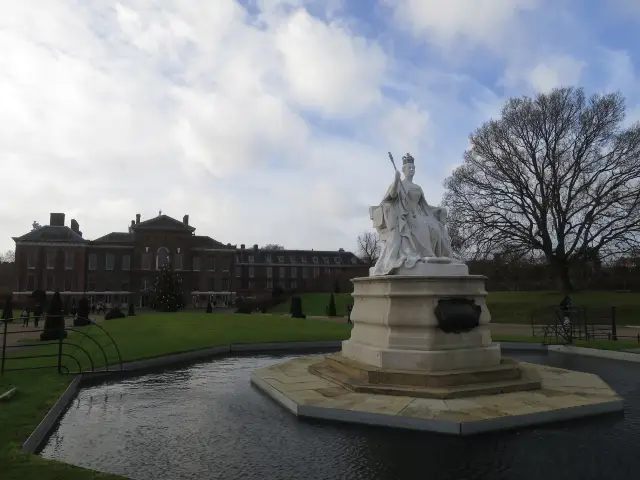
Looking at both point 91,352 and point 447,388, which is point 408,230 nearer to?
point 447,388

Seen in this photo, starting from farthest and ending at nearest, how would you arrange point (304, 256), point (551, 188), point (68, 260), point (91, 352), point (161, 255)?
point (304, 256) < point (161, 255) < point (68, 260) < point (551, 188) < point (91, 352)

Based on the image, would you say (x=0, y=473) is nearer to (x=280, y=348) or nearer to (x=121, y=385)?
(x=121, y=385)

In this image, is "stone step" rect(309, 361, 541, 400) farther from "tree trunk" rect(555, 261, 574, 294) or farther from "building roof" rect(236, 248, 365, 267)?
"building roof" rect(236, 248, 365, 267)

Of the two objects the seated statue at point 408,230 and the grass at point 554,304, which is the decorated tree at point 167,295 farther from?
the seated statue at point 408,230

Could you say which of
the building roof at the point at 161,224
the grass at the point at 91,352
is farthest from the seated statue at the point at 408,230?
the building roof at the point at 161,224

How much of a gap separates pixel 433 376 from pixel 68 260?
7113 centimetres

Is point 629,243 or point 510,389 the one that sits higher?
point 629,243

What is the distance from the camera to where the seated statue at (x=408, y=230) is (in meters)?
9.65

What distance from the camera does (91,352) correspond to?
593 inches

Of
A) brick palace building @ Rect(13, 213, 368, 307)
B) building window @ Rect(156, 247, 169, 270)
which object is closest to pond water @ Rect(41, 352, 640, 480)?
brick palace building @ Rect(13, 213, 368, 307)

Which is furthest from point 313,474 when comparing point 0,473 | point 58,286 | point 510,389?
point 58,286

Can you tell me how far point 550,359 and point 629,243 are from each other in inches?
913

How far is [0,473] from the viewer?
474 centimetres

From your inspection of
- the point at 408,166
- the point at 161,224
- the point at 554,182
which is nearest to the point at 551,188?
the point at 554,182
